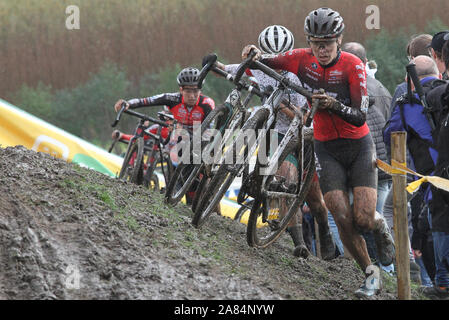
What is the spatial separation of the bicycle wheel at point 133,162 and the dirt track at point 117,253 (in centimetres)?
307

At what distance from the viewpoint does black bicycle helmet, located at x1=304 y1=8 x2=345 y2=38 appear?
6852 mm

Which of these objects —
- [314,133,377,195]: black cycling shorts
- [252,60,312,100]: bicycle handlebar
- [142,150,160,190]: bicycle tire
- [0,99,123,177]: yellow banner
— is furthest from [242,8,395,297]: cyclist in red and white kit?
[0,99,123,177]: yellow banner

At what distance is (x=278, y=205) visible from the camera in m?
7.58

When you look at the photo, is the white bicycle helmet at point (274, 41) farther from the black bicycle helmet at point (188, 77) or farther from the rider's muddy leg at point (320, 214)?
the black bicycle helmet at point (188, 77)

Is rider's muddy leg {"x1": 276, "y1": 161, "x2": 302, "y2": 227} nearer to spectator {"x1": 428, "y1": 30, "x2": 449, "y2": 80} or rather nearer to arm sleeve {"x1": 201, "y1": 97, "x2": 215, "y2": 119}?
spectator {"x1": 428, "y1": 30, "x2": 449, "y2": 80}

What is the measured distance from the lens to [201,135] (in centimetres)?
838

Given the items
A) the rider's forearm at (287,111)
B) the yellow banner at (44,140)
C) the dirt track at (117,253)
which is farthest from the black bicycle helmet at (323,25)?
the yellow banner at (44,140)

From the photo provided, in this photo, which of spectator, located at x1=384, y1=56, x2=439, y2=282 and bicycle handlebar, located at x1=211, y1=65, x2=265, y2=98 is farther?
bicycle handlebar, located at x1=211, y1=65, x2=265, y2=98

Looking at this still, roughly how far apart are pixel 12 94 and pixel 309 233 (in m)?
16.5

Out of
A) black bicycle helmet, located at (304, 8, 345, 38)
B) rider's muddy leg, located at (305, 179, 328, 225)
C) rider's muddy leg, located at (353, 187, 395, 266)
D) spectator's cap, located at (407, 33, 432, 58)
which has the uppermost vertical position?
black bicycle helmet, located at (304, 8, 345, 38)

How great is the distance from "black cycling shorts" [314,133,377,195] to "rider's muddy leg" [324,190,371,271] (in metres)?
0.08
